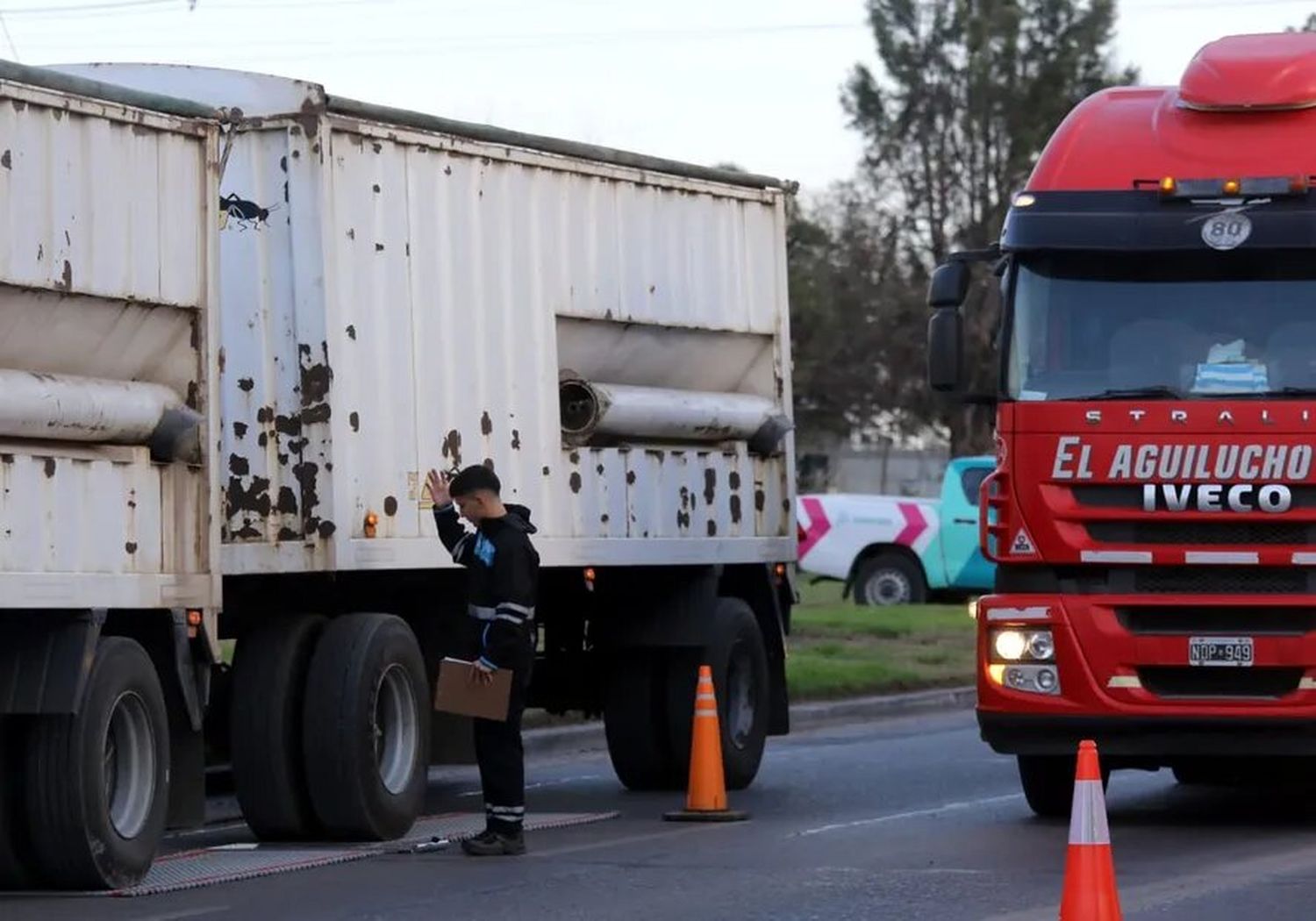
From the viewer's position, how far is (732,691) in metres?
16.3

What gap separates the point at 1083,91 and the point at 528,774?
46502 mm

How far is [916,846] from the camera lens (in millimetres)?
12469

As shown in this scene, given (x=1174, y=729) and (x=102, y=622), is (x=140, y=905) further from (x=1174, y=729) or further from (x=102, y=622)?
(x=1174, y=729)

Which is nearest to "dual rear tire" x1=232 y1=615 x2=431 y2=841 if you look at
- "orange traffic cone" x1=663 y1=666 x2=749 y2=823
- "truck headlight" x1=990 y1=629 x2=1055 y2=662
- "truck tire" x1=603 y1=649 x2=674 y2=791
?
"orange traffic cone" x1=663 y1=666 x2=749 y2=823

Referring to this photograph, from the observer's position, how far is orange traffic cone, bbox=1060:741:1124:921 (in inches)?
325

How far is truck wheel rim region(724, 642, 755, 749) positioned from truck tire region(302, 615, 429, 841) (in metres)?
3.19

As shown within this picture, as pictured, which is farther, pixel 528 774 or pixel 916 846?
pixel 528 774

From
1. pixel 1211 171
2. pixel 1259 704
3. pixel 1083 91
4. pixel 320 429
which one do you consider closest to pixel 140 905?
pixel 320 429

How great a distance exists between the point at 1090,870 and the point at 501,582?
4691 mm

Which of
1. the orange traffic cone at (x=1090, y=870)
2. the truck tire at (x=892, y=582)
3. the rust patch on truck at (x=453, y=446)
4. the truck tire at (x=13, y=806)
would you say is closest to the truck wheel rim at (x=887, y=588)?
the truck tire at (x=892, y=582)

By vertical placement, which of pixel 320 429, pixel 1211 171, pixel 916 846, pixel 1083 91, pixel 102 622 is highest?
pixel 1083 91

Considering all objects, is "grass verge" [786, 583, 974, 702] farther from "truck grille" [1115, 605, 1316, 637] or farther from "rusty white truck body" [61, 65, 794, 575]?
"truck grille" [1115, 605, 1316, 637]

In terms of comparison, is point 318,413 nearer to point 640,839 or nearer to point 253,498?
point 253,498

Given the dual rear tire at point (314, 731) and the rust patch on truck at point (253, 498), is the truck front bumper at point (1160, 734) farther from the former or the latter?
the rust patch on truck at point (253, 498)
